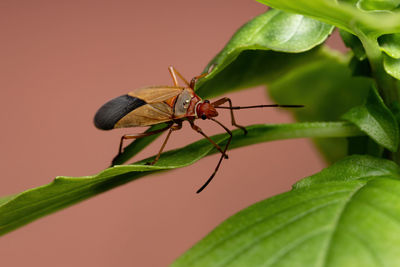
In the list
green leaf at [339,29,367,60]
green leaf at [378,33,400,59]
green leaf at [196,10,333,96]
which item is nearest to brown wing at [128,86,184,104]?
green leaf at [196,10,333,96]

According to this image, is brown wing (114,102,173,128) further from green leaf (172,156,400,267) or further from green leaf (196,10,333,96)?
green leaf (172,156,400,267)

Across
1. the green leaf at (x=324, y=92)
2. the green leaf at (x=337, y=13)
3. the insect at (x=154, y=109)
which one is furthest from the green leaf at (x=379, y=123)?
the green leaf at (x=324, y=92)

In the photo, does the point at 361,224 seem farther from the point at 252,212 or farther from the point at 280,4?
the point at 280,4

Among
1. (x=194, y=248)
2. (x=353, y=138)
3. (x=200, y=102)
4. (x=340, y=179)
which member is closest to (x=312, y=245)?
(x=194, y=248)

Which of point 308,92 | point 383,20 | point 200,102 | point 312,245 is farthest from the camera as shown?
point 308,92

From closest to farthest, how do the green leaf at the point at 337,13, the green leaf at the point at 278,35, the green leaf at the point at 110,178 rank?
the green leaf at the point at 337,13 < the green leaf at the point at 110,178 < the green leaf at the point at 278,35

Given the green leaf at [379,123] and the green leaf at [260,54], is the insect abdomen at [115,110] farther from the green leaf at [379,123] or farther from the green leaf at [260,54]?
the green leaf at [379,123]
